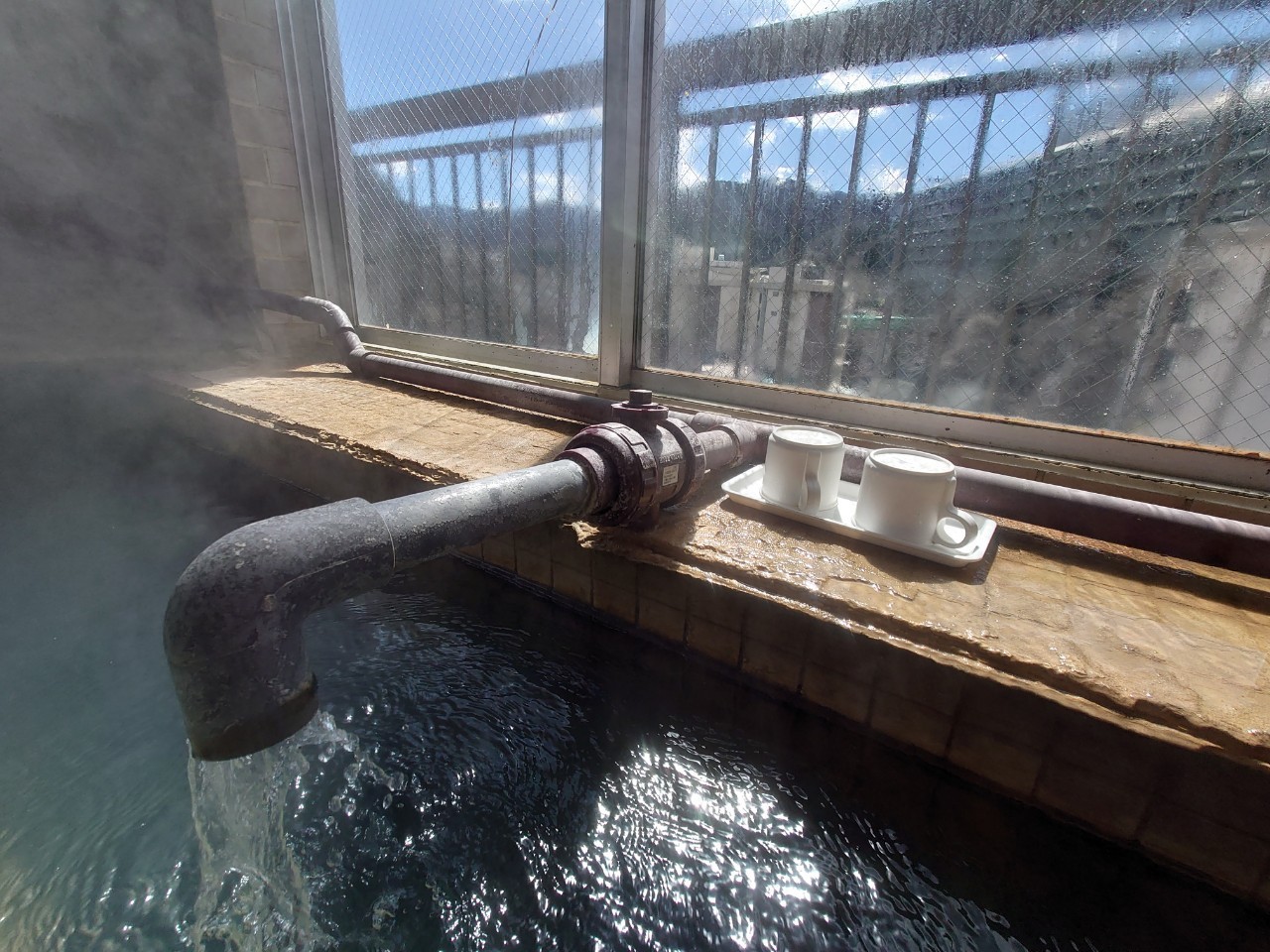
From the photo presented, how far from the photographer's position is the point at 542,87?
3.00 metres

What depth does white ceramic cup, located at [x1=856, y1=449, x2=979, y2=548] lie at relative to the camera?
4.78ft

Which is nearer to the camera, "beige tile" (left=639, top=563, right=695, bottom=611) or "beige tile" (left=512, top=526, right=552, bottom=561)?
"beige tile" (left=639, top=563, right=695, bottom=611)

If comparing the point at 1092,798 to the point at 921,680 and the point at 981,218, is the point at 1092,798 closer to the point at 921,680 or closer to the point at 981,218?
the point at 921,680

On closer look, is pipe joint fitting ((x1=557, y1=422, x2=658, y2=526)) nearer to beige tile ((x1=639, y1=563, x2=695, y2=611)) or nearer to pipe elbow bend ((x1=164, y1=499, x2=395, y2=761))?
beige tile ((x1=639, y1=563, x2=695, y2=611))

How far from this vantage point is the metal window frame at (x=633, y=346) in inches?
72.1

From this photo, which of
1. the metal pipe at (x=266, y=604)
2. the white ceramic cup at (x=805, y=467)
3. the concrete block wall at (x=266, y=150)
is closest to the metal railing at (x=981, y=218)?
the white ceramic cup at (x=805, y=467)

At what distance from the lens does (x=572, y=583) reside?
1.89 m

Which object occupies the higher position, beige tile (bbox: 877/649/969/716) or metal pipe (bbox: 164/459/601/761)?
metal pipe (bbox: 164/459/601/761)

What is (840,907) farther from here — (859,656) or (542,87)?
(542,87)

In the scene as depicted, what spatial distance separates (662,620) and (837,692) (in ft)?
1.78

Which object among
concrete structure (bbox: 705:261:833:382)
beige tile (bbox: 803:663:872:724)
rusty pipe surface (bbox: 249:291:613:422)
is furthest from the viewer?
rusty pipe surface (bbox: 249:291:613:422)

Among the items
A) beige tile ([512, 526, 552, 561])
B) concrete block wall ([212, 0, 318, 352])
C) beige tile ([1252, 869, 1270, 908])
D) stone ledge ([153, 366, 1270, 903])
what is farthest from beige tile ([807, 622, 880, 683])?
concrete block wall ([212, 0, 318, 352])

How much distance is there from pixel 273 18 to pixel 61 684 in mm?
4790

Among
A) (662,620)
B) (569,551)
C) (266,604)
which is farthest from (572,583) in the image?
(266,604)
